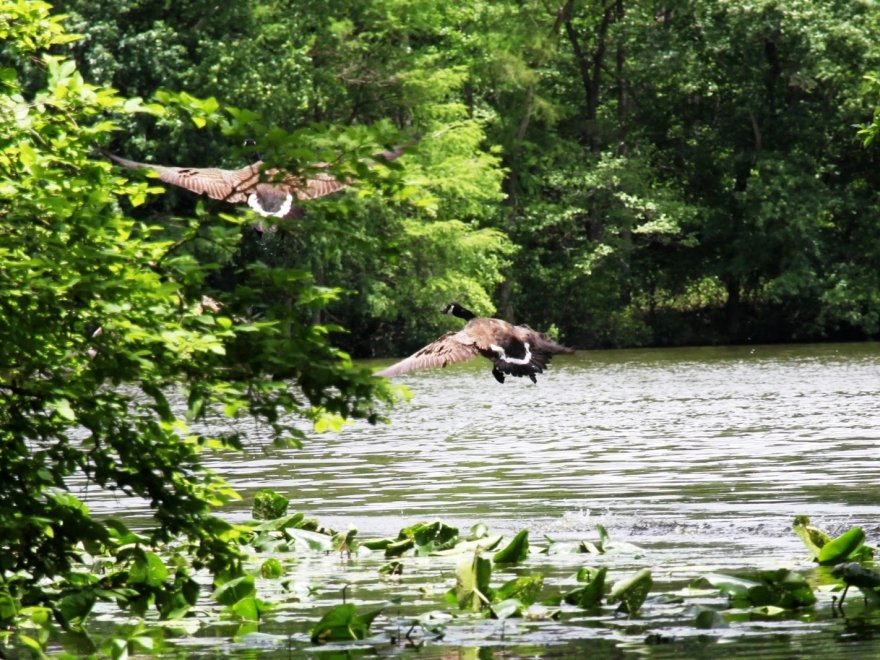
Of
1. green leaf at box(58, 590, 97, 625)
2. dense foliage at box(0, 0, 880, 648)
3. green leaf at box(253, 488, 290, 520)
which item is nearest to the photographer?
green leaf at box(58, 590, 97, 625)

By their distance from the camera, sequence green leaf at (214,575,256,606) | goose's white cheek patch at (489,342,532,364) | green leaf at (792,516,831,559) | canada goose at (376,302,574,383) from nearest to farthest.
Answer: green leaf at (214,575,256,606), green leaf at (792,516,831,559), canada goose at (376,302,574,383), goose's white cheek patch at (489,342,532,364)

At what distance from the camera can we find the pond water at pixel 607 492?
7594mm

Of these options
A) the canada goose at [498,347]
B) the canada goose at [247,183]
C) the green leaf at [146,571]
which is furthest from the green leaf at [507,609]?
the canada goose at [498,347]

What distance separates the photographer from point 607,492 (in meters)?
14.1

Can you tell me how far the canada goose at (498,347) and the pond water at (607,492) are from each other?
1117 mm

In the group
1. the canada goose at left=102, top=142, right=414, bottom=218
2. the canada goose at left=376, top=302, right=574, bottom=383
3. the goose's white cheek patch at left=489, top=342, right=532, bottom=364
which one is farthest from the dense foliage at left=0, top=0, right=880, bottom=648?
the canada goose at left=102, top=142, right=414, bottom=218

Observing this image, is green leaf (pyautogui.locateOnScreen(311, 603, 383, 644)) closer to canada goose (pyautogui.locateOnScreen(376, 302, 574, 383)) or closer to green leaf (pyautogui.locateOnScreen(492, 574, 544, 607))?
green leaf (pyautogui.locateOnScreen(492, 574, 544, 607))

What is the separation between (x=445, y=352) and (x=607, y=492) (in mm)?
1873

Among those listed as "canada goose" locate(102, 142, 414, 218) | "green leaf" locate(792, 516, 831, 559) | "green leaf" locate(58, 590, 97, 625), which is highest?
"canada goose" locate(102, 142, 414, 218)

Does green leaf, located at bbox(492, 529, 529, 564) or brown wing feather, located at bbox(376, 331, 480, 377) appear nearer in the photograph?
green leaf, located at bbox(492, 529, 529, 564)

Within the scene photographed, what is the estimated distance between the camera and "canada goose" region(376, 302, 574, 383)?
44.9 feet

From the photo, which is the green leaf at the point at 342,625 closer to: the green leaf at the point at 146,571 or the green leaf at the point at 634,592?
the green leaf at the point at 146,571

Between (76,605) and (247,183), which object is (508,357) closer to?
(247,183)

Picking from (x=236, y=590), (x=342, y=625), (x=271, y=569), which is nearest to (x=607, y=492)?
(x=271, y=569)
